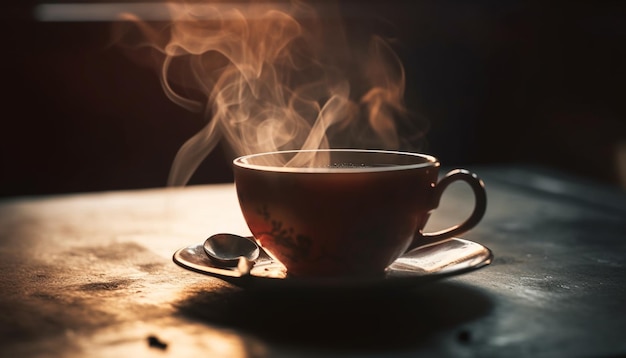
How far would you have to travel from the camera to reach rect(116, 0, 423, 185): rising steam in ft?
7.77

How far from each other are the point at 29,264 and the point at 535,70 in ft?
7.56

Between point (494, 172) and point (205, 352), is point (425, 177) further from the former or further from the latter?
point (494, 172)

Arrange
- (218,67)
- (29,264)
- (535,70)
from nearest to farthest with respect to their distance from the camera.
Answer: (29,264) → (218,67) → (535,70)

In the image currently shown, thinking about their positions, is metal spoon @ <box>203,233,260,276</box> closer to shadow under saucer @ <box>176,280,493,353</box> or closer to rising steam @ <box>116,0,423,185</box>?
shadow under saucer @ <box>176,280,493,353</box>

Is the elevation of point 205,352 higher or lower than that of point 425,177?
lower

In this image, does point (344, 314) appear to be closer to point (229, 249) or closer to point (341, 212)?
point (341, 212)

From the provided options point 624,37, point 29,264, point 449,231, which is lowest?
point 29,264

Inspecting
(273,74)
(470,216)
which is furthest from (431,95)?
(470,216)

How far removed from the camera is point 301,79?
8.21 ft

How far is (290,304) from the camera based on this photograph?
645 millimetres

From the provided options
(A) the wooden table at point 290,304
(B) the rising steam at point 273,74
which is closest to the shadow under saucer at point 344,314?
(A) the wooden table at point 290,304

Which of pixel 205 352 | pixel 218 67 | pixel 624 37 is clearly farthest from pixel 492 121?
pixel 205 352

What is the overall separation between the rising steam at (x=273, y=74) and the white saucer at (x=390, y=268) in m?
1.51

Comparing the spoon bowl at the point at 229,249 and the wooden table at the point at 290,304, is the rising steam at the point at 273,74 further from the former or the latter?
the spoon bowl at the point at 229,249
